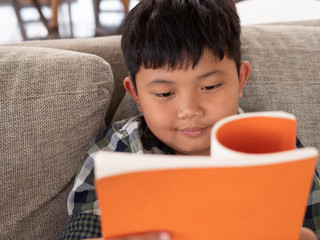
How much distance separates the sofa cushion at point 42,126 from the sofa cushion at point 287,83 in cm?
46

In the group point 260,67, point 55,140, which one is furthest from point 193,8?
point 55,140

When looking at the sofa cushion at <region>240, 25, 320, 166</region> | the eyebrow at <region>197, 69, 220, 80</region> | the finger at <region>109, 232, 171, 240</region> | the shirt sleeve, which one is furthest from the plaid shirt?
the finger at <region>109, 232, 171, 240</region>

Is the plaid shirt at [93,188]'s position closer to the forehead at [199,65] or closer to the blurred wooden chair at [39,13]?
the forehead at [199,65]

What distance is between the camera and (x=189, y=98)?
786mm

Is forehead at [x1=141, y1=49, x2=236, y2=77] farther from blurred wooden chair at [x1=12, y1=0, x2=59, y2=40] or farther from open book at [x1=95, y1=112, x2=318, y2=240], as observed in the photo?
blurred wooden chair at [x1=12, y1=0, x2=59, y2=40]

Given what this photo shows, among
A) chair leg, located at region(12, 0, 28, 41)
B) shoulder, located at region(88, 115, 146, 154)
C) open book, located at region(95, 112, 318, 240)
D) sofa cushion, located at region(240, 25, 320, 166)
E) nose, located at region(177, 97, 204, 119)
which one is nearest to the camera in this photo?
open book, located at region(95, 112, 318, 240)

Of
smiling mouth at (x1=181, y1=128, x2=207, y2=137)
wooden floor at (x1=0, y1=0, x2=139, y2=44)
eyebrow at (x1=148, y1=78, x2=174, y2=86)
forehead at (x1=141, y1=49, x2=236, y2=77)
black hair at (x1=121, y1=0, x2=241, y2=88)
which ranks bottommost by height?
wooden floor at (x1=0, y1=0, x2=139, y2=44)

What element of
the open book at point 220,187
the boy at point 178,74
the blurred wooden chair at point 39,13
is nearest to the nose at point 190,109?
the boy at point 178,74

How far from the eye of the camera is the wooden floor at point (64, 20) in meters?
2.72

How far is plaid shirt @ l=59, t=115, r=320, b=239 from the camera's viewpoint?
33.4 inches

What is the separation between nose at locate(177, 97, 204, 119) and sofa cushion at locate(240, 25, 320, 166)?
0.34 meters

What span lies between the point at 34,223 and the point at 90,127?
0.98ft

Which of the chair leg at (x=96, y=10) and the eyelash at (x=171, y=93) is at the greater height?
the eyelash at (x=171, y=93)

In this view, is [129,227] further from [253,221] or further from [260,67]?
[260,67]
